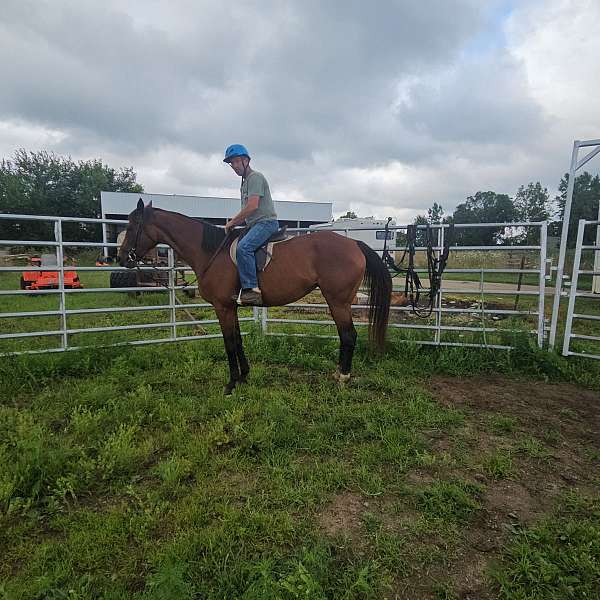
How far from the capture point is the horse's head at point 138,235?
4270 millimetres

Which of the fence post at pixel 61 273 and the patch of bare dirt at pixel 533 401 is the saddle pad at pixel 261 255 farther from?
the patch of bare dirt at pixel 533 401

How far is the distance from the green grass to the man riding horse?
3.77 feet

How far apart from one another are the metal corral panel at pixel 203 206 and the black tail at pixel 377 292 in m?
28.2

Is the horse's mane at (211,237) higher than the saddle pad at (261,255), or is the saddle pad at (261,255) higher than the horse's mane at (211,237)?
the horse's mane at (211,237)

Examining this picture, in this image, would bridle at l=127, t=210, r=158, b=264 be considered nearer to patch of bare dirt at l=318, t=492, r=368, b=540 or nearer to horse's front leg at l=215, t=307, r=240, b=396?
horse's front leg at l=215, t=307, r=240, b=396

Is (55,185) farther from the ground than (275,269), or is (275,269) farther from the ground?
(55,185)

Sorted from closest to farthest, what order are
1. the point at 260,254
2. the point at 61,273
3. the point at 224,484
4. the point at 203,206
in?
the point at 224,484 < the point at 260,254 < the point at 61,273 < the point at 203,206

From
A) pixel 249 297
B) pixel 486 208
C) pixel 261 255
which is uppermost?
pixel 486 208

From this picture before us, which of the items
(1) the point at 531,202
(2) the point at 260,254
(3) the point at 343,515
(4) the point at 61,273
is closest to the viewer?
(3) the point at 343,515

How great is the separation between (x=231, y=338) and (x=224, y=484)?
6.23 feet

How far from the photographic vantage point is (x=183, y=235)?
428 cm

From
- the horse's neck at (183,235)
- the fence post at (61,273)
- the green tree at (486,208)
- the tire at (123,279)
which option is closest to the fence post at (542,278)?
the horse's neck at (183,235)

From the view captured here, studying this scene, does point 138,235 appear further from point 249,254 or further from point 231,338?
point 231,338

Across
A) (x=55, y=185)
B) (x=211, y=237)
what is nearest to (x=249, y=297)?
(x=211, y=237)
